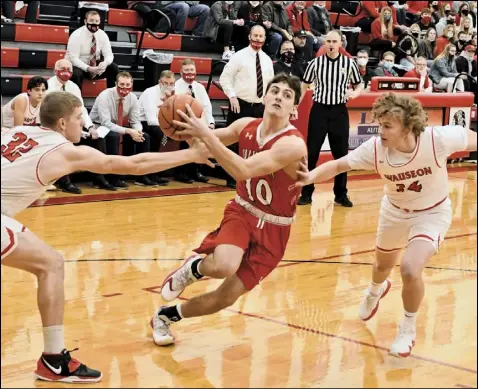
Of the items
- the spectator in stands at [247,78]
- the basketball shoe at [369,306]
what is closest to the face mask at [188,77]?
the spectator in stands at [247,78]

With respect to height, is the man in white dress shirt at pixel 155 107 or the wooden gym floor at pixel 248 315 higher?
the man in white dress shirt at pixel 155 107

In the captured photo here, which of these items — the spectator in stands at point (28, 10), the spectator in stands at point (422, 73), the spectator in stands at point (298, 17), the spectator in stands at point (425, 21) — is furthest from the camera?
the spectator in stands at point (425, 21)

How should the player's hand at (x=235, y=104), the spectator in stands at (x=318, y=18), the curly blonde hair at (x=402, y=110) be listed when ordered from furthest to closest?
the spectator in stands at (x=318, y=18) < the player's hand at (x=235, y=104) < the curly blonde hair at (x=402, y=110)

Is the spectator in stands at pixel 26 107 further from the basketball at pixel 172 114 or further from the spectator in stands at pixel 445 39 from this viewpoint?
the spectator in stands at pixel 445 39

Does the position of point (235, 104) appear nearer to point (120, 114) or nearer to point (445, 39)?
point (120, 114)

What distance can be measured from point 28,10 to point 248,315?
9.08 m

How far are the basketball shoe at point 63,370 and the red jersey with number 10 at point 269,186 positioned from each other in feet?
4.92

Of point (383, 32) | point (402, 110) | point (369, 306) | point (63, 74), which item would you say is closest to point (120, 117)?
point (63, 74)

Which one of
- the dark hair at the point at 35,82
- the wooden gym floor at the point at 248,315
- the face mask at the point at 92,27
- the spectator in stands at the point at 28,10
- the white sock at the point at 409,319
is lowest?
the wooden gym floor at the point at 248,315

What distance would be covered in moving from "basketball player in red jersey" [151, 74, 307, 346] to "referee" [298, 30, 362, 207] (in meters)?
5.87

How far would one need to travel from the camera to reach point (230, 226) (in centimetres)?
551

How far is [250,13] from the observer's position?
52.5ft

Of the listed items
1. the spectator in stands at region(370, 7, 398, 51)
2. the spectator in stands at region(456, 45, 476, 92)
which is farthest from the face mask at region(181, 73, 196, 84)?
the spectator in stands at region(456, 45, 476, 92)

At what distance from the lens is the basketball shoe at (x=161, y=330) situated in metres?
5.54
